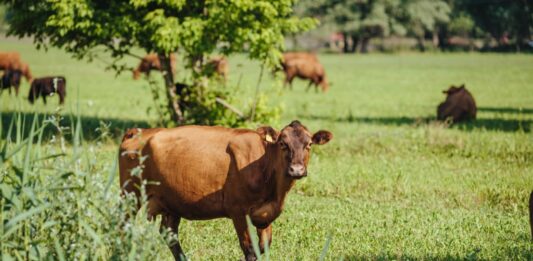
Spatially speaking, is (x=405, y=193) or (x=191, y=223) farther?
(x=405, y=193)

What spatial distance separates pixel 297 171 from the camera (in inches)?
235

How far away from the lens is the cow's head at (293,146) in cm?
601

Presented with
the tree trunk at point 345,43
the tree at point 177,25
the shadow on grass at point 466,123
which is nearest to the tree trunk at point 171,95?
the tree at point 177,25

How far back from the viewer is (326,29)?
259 feet

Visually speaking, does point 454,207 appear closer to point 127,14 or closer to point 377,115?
point 127,14

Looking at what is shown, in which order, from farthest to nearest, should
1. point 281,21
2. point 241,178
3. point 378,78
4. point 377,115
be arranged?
1. point 378,78
2. point 377,115
3. point 281,21
4. point 241,178

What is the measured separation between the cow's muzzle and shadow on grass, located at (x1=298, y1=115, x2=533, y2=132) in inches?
446

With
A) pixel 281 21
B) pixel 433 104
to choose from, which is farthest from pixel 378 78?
pixel 281 21

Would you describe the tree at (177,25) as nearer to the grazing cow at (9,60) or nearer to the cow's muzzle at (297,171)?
the cow's muzzle at (297,171)

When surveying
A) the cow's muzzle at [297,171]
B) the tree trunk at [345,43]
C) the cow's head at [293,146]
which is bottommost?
the tree trunk at [345,43]

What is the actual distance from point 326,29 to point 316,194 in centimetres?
6976

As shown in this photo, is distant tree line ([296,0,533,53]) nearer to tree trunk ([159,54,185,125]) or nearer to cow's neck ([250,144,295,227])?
tree trunk ([159,54,185,125])

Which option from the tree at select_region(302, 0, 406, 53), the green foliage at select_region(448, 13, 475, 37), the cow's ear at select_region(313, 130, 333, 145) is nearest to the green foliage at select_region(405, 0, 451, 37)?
the tree at select_region(302, 0, 406, 53)

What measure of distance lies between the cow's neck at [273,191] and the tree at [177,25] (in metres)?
8.39
